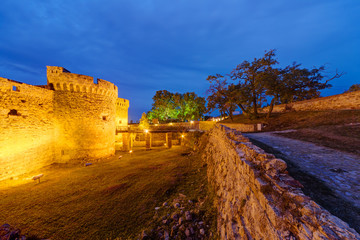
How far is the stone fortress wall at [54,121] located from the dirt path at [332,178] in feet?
53.0

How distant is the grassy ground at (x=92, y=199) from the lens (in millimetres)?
5432

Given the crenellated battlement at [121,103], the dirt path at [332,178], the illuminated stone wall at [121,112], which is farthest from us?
the crenellated battlement at [121,103]

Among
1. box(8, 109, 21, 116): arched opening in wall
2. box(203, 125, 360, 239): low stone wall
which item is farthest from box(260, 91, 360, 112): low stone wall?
box(8, 109, 21, 116): arched opening in wall

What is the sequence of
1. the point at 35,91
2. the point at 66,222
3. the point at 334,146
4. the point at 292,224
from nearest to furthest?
the point at 292,224
the point at 334,146
the point at 66,222
the point at 35,91

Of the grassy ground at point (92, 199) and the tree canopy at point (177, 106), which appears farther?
the tree canopy at point (177, 106)

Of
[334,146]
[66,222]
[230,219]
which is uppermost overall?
[334,146]

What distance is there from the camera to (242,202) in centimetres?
321

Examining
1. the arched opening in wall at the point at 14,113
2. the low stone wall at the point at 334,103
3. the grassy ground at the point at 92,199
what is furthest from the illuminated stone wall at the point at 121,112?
the low stone wall at the point at 334,103

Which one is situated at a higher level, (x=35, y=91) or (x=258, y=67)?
(x=258, y=67)

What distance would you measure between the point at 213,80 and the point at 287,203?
2052 cm

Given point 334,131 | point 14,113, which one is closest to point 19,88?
point 14,113

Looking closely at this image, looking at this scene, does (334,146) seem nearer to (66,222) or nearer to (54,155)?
(66,222)

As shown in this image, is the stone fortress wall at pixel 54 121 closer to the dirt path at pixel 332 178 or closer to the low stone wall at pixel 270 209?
the low stone wall at pixel 270 209

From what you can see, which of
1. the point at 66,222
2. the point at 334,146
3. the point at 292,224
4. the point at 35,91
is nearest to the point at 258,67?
the point at 334,146
